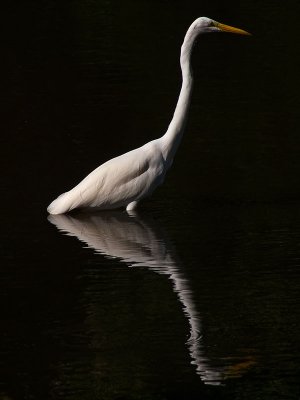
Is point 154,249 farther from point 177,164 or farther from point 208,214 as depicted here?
point 177,164

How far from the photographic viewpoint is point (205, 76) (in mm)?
16484

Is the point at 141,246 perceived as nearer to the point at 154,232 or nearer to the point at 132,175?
the point at 154,232

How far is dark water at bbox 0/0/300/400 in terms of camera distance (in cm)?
765

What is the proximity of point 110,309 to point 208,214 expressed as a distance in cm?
236

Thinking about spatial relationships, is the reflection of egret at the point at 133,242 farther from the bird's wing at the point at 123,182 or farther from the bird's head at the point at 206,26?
the bird's head at the point at 206,26

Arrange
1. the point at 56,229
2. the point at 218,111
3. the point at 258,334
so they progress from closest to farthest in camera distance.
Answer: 1. the point at 258,334
2. the point at 56,229
3. the point at 218,111

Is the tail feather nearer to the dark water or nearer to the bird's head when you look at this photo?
the dark water

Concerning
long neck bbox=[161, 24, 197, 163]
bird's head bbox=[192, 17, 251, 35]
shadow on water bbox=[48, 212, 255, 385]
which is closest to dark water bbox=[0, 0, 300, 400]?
shadow on water bbox=[48, 212, 255, 385]

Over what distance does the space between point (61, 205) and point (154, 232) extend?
0.98 metres

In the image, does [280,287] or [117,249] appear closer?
[280,287]

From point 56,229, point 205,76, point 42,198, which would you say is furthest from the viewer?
point 205,76

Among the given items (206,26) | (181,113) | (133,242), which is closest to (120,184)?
(181,113)

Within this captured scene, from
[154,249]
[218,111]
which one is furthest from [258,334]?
[218,111]

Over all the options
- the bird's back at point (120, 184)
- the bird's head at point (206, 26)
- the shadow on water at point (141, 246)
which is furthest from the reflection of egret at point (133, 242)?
the bird's head at point (206, 26)
